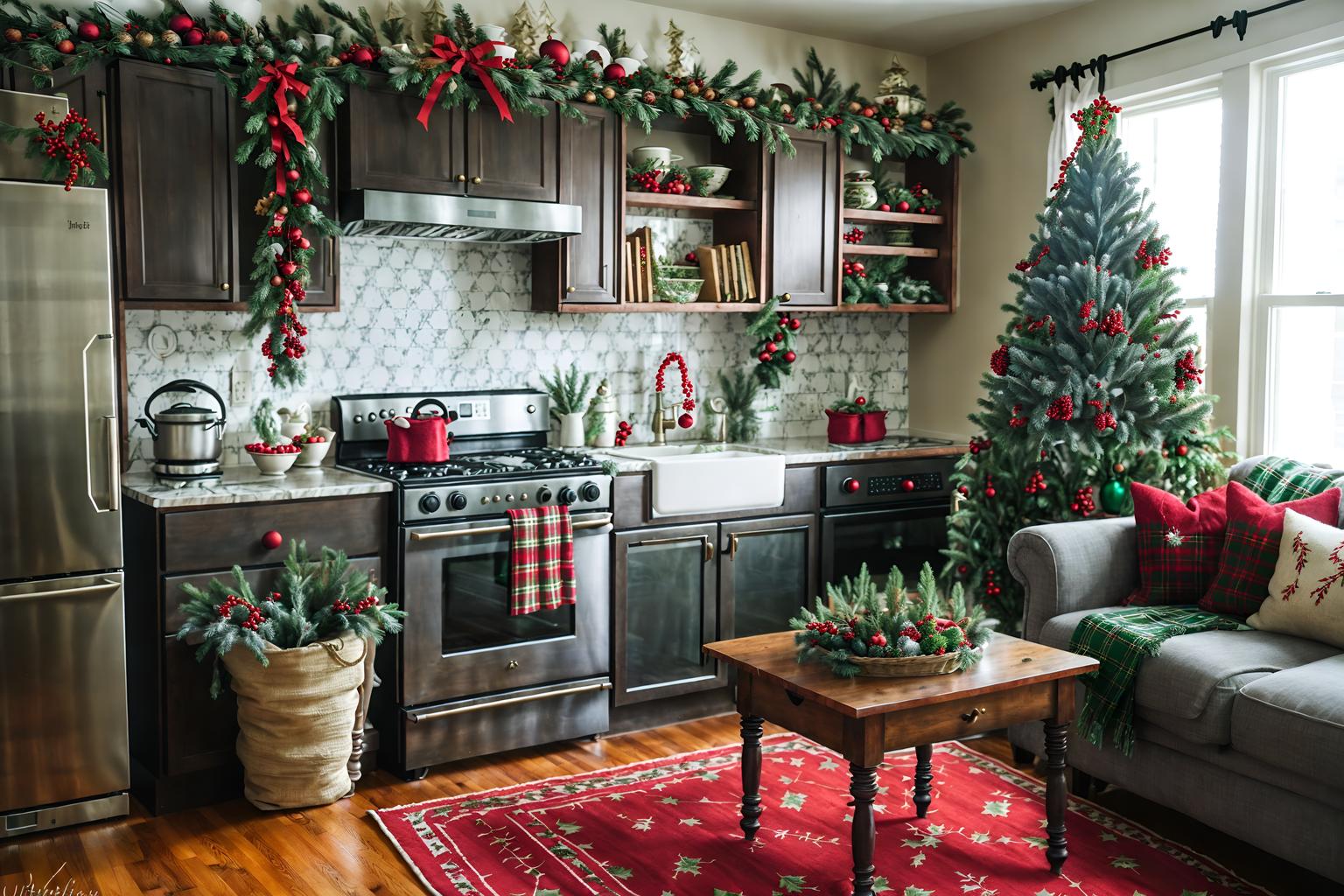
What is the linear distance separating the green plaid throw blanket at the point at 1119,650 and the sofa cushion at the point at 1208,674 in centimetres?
3

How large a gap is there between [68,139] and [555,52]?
1572 mm

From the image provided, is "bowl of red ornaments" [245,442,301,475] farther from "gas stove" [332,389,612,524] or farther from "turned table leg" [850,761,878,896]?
"turned table leg" [850,761,878,896]

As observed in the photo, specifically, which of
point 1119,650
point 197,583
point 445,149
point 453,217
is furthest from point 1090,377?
point 197,583

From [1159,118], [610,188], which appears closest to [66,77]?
[610,188]

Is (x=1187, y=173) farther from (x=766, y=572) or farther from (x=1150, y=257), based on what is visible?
Result: (x=766, y=572)

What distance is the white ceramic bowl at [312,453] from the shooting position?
3873 mm

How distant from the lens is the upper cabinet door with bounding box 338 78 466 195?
148 inches

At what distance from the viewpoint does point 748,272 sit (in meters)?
4.70

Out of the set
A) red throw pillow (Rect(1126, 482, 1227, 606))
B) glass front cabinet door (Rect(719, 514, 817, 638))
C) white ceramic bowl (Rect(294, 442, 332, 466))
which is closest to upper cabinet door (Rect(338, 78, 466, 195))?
white ceramic bowl (Rect(294, 442, 332, 466))

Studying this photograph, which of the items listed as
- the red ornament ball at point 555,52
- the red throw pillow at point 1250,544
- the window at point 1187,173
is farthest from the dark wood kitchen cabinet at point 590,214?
the red throw pillow at point 1250,544

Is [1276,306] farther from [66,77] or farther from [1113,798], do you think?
[66,77]

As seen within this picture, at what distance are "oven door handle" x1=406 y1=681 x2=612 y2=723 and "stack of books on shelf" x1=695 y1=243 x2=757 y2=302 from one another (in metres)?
1.57

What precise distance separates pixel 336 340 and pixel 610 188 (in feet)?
3.66

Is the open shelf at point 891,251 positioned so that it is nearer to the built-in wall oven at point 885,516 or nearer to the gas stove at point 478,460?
the built-in wall oven at point 885,516
